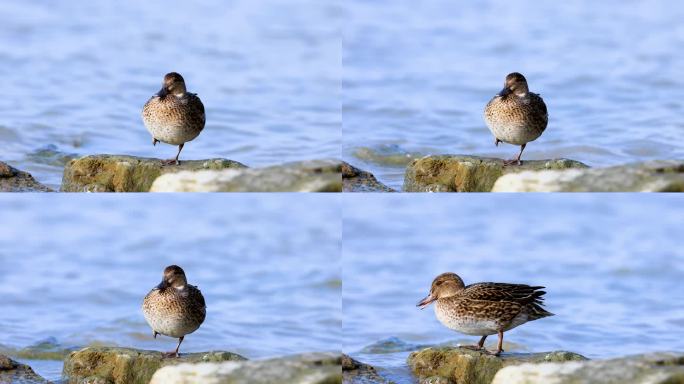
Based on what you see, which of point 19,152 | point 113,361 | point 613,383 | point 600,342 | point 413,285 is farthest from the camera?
point 413,285

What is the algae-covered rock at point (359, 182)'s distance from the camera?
764 centimetres

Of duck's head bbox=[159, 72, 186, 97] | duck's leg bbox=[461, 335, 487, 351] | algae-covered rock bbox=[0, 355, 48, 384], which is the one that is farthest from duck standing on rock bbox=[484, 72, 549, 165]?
algae-covered rock bbox=[0, 355, 48, 384]

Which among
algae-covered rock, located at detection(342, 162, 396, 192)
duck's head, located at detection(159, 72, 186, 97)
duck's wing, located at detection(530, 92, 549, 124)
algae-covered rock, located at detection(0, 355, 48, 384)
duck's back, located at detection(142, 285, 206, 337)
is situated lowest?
algae-covered rock, located at detection(0, 355, 48, 384)

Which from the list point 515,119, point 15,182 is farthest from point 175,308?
point 515,119

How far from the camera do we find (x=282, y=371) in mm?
6566

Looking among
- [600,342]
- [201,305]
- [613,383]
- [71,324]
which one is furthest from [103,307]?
[613,383]

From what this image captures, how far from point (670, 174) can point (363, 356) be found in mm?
2642

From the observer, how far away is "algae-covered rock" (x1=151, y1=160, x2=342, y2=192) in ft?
21.8

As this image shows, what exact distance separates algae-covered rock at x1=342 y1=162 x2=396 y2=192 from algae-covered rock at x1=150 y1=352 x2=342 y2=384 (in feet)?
4.28

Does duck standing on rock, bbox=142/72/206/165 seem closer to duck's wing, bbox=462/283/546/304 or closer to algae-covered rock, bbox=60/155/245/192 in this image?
algae-covered rock, bbox=60/155/245/192

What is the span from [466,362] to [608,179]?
1357 millimetres

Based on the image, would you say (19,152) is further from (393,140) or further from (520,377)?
(520,377)

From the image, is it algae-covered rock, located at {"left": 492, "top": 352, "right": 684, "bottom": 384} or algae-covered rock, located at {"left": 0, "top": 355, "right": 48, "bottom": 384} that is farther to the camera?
algae-covered rock, located at {"left": 0, "top": 355, "right": 48, "bottom": 384}

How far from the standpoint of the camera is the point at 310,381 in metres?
6.50
